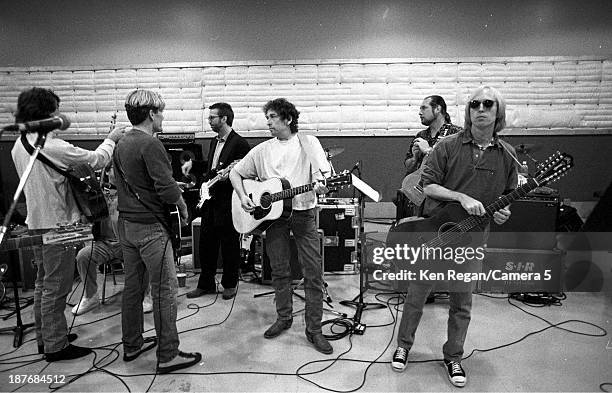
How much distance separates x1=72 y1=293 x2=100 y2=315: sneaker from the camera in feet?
13.0

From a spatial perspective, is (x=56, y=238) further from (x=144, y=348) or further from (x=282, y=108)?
(x=282, y=108)

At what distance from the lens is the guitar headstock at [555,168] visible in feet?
8.40

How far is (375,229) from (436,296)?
2568 mm

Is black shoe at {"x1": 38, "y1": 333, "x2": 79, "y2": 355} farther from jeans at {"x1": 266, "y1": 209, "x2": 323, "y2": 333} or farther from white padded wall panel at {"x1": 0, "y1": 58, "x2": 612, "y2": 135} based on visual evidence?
white padded wall panel at {"x1": 0, "y1": 58, "x2": 612, "y2": 135}

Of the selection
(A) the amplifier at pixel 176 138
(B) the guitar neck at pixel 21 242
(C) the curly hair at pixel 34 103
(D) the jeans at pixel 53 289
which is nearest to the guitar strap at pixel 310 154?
(C) the curly hair at pixel 34 103

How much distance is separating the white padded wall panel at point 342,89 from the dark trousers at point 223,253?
3.03 meters

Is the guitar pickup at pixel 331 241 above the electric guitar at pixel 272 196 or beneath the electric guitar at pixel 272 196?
beneath

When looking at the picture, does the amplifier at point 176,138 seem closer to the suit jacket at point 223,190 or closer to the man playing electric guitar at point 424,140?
the suit jacket at point 223,190

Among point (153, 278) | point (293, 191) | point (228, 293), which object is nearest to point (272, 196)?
point (293, 191)

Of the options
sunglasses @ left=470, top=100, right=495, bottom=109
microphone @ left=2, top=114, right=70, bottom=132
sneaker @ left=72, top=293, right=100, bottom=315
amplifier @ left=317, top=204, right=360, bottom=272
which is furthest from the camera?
amplifier @ left=317, top=204, right=360, bottom=272

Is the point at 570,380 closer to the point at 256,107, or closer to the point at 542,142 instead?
the point at 542,142

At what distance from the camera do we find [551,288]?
4.33 m

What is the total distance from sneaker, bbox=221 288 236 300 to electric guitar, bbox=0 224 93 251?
65.1 inches

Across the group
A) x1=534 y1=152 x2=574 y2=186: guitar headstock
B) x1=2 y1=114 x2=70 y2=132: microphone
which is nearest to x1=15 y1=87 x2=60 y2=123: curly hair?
x1=2 y1=114 x2=70 y2=132: microphone
